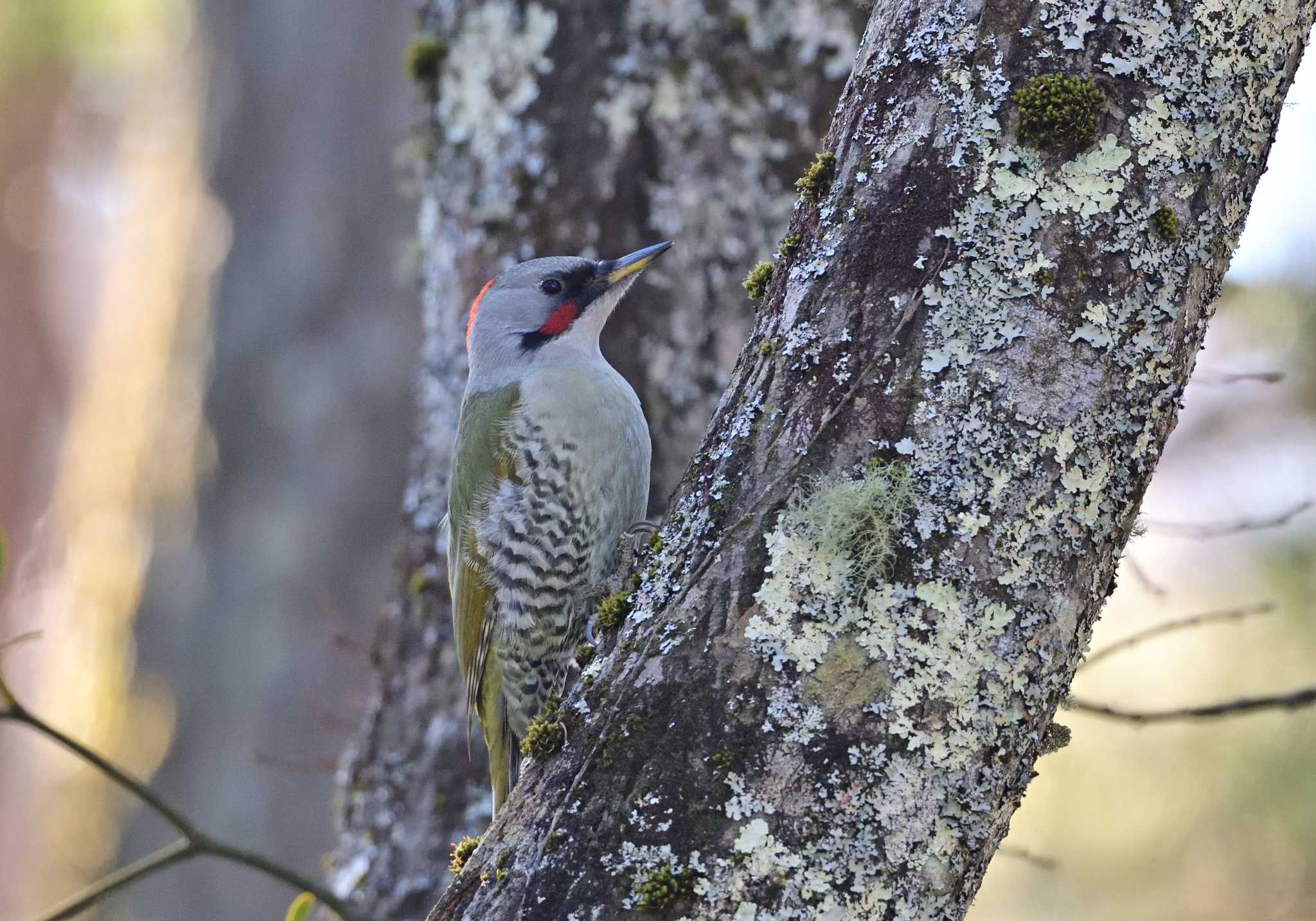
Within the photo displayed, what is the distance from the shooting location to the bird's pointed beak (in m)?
3.43

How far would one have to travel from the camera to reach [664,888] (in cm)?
154

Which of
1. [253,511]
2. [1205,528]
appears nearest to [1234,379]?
[1205,528]

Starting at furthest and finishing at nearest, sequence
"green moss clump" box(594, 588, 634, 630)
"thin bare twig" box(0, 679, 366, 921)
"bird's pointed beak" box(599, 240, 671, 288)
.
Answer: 1. "bird's pointed beak" box(599, 240, 671, 288)
2. "thin bare twig" box(0, 679, 366, 921)
3. "green moss clump" box(594, 588, 634, 630)

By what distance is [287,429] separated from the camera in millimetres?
6344

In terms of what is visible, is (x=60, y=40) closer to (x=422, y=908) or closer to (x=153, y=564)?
(x=153, y=564)

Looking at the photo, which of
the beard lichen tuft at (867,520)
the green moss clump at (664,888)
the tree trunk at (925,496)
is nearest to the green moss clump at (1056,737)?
the tree trunk at (925,496)

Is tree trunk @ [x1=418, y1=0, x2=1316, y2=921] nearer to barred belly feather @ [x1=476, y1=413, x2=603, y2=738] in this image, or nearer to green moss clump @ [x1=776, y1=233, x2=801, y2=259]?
green moss clump @ [x1=776, y1=233, x2=801, y2=259]

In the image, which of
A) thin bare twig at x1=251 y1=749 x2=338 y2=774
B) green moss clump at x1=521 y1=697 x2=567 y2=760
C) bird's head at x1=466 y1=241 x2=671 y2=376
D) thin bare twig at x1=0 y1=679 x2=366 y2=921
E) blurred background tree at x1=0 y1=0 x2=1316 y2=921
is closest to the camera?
green moss clump at x1=521 y1=697 x2=567 y2=760

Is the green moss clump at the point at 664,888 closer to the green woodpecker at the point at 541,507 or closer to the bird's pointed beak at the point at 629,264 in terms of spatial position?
the green woodpecker at the point at 541,507

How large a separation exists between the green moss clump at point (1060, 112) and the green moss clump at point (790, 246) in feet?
1.22

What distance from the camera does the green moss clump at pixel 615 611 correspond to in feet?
6.18

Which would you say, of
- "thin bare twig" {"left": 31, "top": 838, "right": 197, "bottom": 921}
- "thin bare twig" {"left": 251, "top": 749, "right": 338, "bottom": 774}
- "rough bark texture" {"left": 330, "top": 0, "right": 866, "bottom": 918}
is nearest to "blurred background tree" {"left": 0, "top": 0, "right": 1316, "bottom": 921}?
"thin bare twig" {"left": 251, "top": 749, "right": 338, "bottom": 774}

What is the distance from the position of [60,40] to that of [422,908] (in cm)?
755

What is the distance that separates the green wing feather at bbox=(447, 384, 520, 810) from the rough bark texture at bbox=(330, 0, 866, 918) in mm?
127
